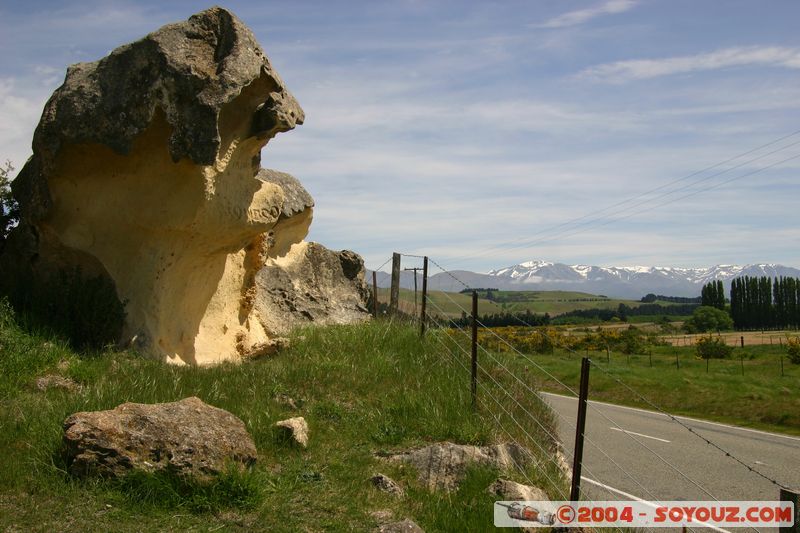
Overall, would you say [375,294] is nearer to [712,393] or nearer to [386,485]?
[386,485]

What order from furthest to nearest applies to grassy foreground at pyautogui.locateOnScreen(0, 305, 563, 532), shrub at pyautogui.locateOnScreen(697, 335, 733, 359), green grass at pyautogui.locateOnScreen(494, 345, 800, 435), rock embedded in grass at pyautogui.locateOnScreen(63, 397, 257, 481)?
1. shrub at pyautogui.locateOnScreen(697, 335, 733, 359)
2. green grass at pyautogui.locateOnScreen(494, 345, 800, 435)
3. rock embedded in grass at pyautogui.locateOnScreen(63, 397, 257, 481)
4. grassy foreground at pyautogui.locateOnScreen(0, 305, 563, 532)

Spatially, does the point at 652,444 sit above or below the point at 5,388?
below

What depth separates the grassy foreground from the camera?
667 cm

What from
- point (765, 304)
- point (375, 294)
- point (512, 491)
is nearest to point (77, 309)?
point (512, 491)

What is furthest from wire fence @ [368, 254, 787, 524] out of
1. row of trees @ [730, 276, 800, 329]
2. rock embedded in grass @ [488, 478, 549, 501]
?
row of trees @ [730, 276, 800, 329]

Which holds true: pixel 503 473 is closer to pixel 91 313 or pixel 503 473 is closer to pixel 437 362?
pixel 437 362

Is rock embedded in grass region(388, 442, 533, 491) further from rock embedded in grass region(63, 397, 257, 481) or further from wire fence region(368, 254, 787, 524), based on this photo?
rock embedded in grass region(63, 397, 257, 481)

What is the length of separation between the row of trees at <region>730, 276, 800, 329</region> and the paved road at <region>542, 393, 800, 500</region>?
94.1 meters

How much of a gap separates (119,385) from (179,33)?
492 cm

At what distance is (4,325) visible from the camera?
9945mm

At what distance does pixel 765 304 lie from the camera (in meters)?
108

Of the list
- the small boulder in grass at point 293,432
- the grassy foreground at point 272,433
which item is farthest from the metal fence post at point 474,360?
the small boulder in grass at point 293,432

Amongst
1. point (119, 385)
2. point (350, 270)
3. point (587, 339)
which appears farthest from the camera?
point (587, 339)

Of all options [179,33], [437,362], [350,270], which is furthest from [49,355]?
[350,270]
